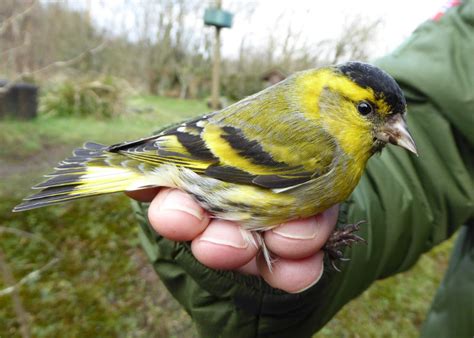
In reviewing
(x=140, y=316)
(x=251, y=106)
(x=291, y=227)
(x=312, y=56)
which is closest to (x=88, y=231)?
(x=140, y=316)

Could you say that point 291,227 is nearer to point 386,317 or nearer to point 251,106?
point 251,106

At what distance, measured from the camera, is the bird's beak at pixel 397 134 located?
1395 mm

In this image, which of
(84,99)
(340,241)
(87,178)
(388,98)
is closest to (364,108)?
(388,98)

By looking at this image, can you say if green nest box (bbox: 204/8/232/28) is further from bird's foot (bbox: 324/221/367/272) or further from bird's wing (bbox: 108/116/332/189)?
bird's foot (bbox: 324/221/367/272)

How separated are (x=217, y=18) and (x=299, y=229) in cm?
853

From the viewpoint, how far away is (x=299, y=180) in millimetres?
1411

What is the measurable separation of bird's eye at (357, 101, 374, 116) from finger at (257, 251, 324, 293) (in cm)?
57

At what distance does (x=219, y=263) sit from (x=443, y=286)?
5.09 ft

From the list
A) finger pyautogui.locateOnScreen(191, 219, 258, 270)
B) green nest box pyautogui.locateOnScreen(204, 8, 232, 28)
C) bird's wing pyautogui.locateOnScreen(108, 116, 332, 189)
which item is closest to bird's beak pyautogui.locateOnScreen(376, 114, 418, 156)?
bird's wing pyautogui.locateOnScreen(108, 116, 332, 189)

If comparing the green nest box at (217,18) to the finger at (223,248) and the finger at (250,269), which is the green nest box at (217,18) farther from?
the finger at (223,248)

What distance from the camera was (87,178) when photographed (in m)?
1.52

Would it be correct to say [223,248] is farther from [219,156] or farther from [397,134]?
[397,134]

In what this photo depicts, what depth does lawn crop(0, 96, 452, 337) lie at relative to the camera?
2322mm

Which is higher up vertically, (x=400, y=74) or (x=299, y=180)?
(x=400, y=74)
